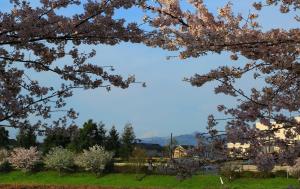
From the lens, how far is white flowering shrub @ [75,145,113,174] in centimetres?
3678

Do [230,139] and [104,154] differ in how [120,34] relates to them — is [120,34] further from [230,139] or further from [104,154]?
[104,154]

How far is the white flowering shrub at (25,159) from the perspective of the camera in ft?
133

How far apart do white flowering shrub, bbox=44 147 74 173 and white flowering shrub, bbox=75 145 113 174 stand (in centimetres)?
67

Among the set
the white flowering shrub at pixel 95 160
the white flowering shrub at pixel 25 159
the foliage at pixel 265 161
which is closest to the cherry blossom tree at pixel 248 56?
the foliage at pixel 265 161

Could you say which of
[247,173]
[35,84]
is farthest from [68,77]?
[247,173]

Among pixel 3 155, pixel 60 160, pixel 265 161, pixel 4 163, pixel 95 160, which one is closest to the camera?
pixel 265 161

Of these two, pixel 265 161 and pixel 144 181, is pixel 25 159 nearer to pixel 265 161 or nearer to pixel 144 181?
pixel 144 181

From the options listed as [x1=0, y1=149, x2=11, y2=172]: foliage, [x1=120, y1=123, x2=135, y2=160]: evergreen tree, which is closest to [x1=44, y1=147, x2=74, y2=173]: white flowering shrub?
[x1=0, y1=149, x2=11, y2=172]: foliage

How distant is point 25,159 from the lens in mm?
40594

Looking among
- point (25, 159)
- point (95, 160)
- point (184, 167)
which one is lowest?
point (184, 167)

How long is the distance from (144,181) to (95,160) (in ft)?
18.4

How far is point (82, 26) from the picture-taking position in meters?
5.80

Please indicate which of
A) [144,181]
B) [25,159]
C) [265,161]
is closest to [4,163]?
[25,159]

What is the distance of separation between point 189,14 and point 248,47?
95 cm
